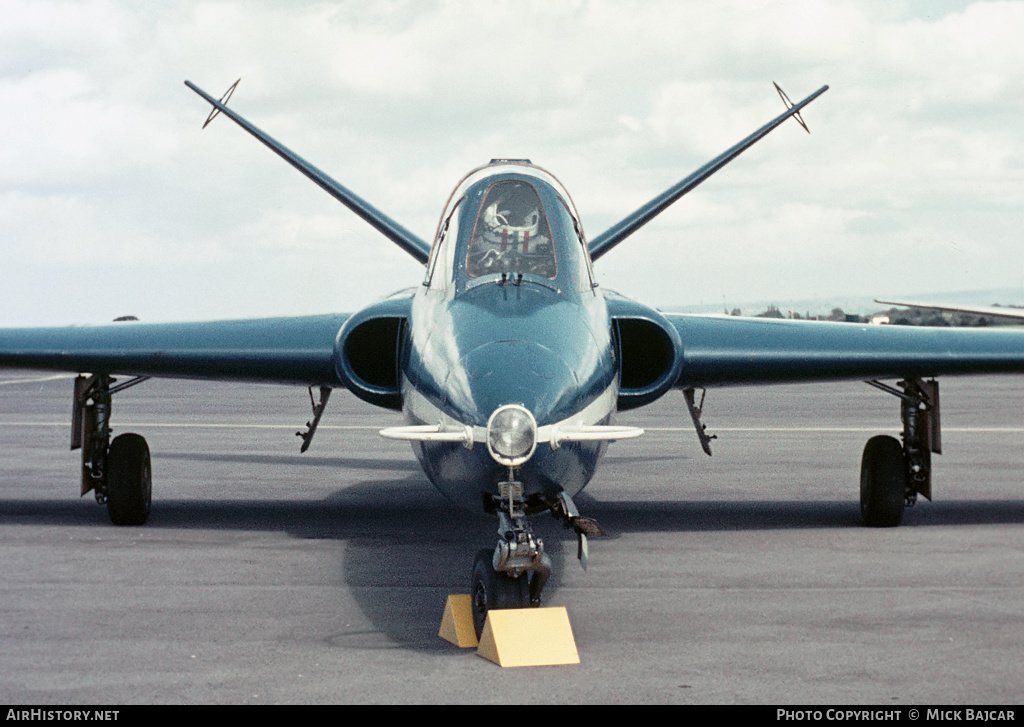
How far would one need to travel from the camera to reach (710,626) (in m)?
7.03

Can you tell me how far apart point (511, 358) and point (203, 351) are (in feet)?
16.1

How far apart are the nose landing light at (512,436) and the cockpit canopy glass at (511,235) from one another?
7.02ft

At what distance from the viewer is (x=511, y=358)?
6676 millimetres

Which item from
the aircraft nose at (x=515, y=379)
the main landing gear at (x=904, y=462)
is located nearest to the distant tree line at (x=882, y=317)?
the main landing gear at (x=904, y=462)

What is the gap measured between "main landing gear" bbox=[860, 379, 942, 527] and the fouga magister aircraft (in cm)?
2

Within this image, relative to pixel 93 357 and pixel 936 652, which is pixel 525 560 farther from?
pixel 93 357

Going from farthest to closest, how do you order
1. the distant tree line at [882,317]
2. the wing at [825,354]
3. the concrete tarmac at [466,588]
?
1. the distant tree line at [882,317]
2. the wing at [825,354]
3. the concrete tarmac at [466,588]

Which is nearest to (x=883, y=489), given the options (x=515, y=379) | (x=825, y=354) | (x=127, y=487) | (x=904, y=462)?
(x=904, y=462)

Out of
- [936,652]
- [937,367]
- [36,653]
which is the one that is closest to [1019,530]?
[937,367]

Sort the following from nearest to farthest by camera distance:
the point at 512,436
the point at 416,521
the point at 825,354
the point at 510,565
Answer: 1. the point at 512,436
2. the point at 510,565
3. the point at 825,354
4. the point at 416,521

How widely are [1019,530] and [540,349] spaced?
5586 mm

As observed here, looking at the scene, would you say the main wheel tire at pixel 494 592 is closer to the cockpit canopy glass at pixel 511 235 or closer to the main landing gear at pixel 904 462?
the cockpit canopy glass at pixel 511 235

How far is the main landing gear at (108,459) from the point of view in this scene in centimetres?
1068

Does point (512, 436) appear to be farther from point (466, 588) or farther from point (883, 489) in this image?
point (883, 489)
